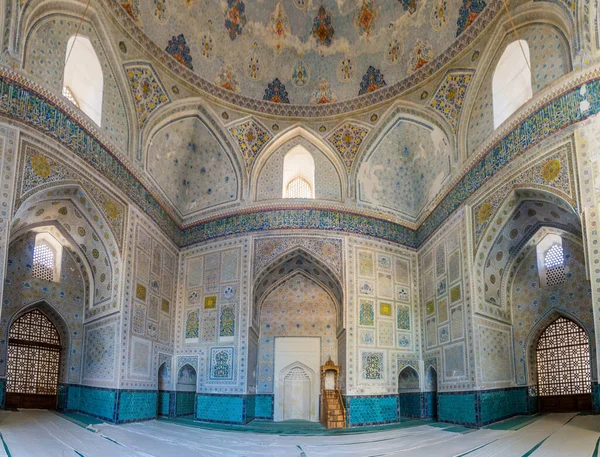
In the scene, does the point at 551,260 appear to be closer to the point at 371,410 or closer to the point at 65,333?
the point at 371,410

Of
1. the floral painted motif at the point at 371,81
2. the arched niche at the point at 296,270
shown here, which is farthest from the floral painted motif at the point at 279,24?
the arched niche at the point at 296,270

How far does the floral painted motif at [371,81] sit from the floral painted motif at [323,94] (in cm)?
75

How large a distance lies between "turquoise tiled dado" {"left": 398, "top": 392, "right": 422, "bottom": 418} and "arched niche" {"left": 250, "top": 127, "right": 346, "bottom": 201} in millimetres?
4938

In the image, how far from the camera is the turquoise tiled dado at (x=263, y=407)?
44.4 ft

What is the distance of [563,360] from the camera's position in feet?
38.2

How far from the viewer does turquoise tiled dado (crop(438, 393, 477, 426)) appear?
10.2 metres

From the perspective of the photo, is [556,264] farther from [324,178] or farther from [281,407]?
[281,407]

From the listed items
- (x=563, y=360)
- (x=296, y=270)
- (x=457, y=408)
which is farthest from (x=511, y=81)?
(x=296, y=270)

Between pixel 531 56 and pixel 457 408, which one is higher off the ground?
pixel 531 56

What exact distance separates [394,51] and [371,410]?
8.33 metres

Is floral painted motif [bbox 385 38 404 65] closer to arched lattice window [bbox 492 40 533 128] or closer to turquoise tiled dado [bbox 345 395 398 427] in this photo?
arched lattice window [bbox 492 40 533 128]

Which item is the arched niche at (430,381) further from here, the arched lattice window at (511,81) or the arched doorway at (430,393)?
the arched lattice window at (511,81)

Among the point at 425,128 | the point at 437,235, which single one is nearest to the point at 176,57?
the point at 425,128

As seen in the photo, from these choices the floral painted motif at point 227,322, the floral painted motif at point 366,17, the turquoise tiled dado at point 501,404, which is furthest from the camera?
the floral painted motif at point 366,17
